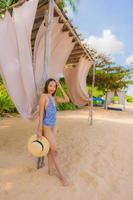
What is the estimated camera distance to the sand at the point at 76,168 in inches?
114

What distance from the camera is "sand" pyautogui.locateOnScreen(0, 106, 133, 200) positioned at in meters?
2.90

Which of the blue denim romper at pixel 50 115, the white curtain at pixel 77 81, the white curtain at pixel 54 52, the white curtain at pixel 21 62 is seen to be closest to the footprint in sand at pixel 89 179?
the blue denim romper at pixel 50 115

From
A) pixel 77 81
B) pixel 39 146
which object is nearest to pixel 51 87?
pixel 39 146

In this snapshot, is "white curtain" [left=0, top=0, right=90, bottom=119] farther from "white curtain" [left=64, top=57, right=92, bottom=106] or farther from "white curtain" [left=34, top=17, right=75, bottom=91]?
"white curtain" [left=64, top=57, right=92, bottom=106]

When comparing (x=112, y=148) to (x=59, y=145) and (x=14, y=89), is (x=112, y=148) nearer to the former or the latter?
(x=59, y=145)

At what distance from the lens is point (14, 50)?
3.24 m

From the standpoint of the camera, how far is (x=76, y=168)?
3596mm

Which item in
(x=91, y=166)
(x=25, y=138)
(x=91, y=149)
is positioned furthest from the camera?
(x=25, y=138)

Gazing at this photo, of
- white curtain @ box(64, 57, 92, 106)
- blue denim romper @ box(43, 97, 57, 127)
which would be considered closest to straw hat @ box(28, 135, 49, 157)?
blue denim romper @ box(43, 97, 57, 127)

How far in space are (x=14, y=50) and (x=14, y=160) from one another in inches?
66.7

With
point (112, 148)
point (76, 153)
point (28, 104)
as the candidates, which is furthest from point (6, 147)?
point (112, 148)

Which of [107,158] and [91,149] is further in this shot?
[91,149]

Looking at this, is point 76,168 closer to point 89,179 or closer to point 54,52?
point 89,179

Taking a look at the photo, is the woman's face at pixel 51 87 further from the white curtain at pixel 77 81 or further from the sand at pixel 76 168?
the white curtain at pixel 77 81
